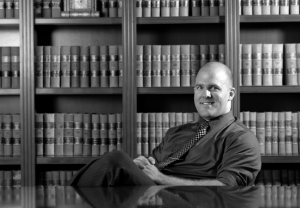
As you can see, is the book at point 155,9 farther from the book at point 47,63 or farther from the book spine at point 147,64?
the book at point 47,63

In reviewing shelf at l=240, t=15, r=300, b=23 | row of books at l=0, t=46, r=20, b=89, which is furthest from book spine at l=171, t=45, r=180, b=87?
row of books at l=0, t=46, r=20, b=89

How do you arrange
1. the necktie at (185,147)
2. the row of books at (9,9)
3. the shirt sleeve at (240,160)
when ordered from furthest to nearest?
the row of books at (9,9)
the necktie at (185,147)
the shirt sleeve at (240,160)

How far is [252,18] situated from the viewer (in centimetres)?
288

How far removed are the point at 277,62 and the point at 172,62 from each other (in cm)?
66

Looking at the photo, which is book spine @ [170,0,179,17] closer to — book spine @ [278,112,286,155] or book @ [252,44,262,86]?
book @ [252,44,262,86]

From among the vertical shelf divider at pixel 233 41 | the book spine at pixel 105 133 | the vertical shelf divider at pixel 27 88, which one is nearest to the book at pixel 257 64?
the vertical shelf divider at pixel 233 41

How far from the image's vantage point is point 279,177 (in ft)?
9.63

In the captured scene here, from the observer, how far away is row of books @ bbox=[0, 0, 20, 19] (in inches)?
116

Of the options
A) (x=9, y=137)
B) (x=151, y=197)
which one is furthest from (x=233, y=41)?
(x=151, y=197)

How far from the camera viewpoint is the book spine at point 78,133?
2.93 metres

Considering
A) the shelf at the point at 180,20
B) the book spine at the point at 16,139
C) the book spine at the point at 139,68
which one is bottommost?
the book spine at the point at 16,139

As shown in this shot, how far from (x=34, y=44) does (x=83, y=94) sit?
0.47 m

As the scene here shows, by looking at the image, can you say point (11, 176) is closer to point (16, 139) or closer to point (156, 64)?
point (16, 139)

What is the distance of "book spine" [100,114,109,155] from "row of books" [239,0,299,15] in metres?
1.11
